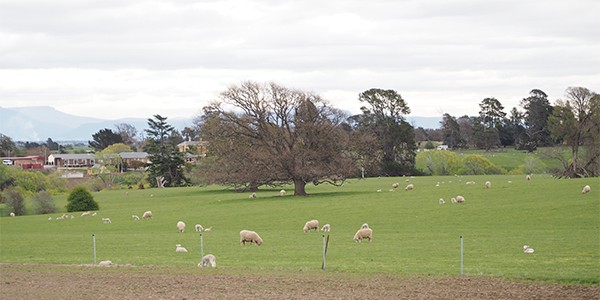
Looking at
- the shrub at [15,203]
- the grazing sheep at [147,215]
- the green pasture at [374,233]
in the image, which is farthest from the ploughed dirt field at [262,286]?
the shrub at [15,203]

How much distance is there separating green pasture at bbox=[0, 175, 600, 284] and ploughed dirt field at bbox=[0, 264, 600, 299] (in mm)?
1668

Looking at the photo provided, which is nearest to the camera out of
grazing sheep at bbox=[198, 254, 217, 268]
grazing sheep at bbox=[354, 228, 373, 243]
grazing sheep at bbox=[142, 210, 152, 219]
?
grazing sheep at bbox=[198, 254, 217, 268]

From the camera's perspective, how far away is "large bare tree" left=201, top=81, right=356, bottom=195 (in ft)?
215

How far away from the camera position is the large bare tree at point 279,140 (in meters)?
65.6

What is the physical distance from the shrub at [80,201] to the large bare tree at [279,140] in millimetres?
11932

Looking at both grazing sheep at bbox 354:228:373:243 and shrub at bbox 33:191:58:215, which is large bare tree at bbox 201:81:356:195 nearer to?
shrub at bbox 33:191:58:215

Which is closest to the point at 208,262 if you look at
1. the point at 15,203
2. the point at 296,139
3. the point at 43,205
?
the point at 296,139

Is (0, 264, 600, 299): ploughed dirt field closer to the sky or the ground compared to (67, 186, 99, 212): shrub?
closer to the ground

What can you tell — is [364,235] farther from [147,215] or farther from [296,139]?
[296,139]

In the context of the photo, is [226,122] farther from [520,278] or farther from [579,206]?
[520,278]

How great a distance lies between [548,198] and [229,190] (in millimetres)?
45379

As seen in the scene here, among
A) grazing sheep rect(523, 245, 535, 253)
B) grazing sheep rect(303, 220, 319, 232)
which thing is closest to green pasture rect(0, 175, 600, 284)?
grazing sheep rect(523, 245, 535, 253)

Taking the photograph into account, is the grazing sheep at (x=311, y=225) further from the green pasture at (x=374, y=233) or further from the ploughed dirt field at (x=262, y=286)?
the ploughed dirt field at (x=262, y=286)

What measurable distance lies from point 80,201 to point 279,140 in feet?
66.8
